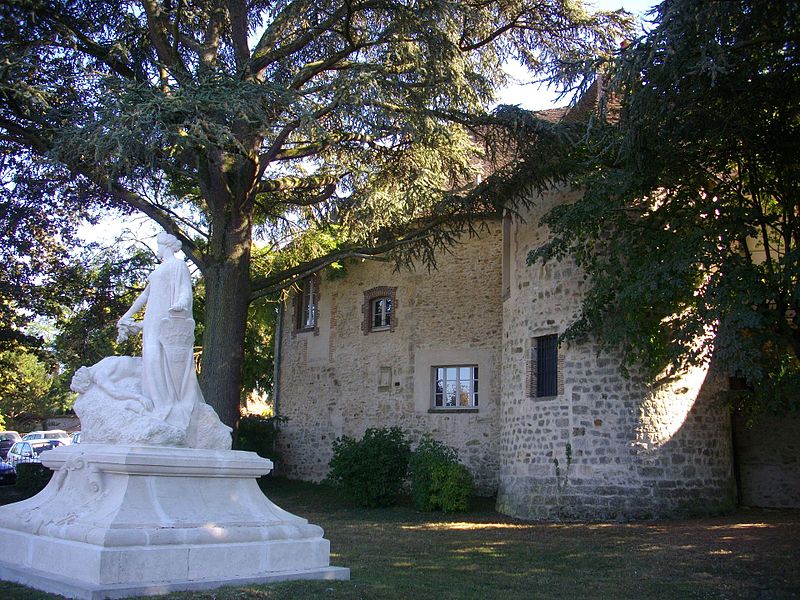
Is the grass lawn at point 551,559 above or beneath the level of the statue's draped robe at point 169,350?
beneath

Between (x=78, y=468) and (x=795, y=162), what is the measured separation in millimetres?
9821

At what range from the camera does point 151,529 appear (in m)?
6.89

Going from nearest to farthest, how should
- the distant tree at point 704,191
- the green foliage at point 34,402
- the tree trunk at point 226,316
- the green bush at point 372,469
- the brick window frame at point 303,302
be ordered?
the distant tree at point 704,191 < the tree trunk at point 226,316 < the green bush at point 372,469 < the brick window frame at point 303,302 < the green foliage at point 34,402

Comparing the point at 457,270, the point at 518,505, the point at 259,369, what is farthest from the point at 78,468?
the point at 259,369

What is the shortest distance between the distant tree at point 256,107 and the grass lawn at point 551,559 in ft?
13.9

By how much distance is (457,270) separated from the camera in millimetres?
20453

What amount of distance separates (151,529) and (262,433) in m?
16.7

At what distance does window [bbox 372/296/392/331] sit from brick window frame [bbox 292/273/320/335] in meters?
2.26

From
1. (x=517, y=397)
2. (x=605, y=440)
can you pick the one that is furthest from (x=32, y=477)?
(x=605, y=440)

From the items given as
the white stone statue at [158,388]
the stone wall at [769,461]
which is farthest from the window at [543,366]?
the white stone statue at [158,388]

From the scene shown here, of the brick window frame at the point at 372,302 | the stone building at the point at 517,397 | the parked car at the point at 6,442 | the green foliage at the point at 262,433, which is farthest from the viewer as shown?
the parked car at the point at 6,442

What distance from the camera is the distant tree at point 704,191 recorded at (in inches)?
388

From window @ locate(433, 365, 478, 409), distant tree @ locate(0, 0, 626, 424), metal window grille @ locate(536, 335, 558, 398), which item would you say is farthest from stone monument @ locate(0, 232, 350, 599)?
window @ locate(433, 365, 478, 409)

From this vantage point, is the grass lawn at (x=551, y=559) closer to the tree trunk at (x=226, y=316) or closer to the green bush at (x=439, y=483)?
the green bush at (x=439, y=483)
